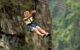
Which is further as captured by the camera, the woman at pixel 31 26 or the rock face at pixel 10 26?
the rock face at pixel 10 26

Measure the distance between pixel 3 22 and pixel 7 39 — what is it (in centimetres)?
32

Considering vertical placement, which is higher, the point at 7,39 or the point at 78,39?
the point at 78,39

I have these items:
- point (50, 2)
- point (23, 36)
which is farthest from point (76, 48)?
point (23, 36)

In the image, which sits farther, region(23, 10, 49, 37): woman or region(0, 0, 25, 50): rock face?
region(0, 0, 25, 50): rock face

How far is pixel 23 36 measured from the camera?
18.8ft

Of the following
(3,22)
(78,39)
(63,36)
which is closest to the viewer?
(78,39)

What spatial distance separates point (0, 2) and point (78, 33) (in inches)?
57.9

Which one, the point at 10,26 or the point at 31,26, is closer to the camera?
the point at 31,26

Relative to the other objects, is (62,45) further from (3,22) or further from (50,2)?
(3,22)

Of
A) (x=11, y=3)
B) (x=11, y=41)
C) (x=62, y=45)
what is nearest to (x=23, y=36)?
(x=11, y=41)

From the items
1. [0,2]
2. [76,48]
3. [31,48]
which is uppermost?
[0,2]

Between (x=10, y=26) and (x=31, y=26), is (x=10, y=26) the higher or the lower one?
the lower one

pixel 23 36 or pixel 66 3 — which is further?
pixel 23 36

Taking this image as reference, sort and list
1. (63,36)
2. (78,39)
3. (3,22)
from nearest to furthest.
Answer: (78,39) < (63,36) < (3,22)
